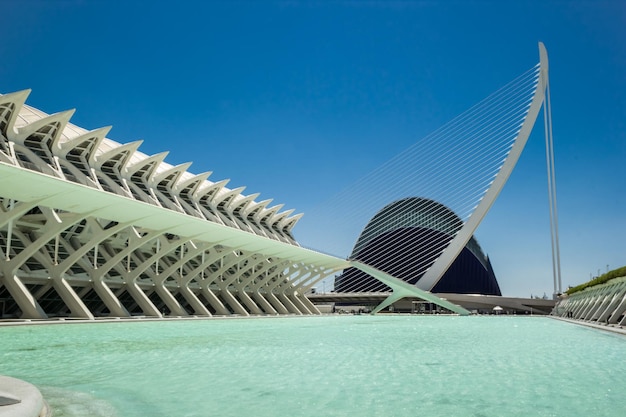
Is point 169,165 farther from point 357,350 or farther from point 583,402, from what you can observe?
point 583,402

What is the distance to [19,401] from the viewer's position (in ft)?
11.9

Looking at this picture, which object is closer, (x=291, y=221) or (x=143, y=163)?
(x=143, y=163)

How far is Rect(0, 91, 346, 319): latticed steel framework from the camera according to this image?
20.7 metres

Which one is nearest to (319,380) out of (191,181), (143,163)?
(143,163)

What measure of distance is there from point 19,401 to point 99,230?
2256 cm

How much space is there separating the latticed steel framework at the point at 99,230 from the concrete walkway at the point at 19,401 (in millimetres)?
12590

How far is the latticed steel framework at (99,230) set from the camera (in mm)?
20656

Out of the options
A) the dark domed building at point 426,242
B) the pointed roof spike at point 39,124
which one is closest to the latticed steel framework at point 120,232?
the pointed roof spike at point 39,124

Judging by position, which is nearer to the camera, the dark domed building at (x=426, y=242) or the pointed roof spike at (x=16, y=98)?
the pointed roof spike at (x=16, y=98)

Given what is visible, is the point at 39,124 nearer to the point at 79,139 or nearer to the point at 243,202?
the point at 79,139

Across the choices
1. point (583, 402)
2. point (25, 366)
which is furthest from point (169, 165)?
point (583, 402)

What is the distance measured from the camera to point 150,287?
3281cm

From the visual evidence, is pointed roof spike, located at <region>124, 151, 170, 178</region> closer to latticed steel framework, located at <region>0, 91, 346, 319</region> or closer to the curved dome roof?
latticed steel framework, located at <region>0, 91, 346, 319</region>

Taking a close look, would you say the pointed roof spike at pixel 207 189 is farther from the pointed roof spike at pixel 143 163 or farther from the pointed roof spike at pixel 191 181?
the pointed roof spike at pixel 143 163
